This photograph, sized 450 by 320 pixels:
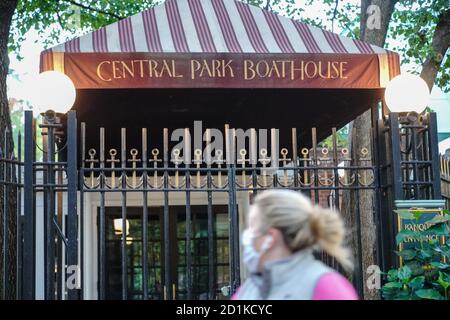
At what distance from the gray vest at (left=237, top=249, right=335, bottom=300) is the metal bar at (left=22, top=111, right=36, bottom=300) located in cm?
399

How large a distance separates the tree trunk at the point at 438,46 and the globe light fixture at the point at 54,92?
6.51 meters

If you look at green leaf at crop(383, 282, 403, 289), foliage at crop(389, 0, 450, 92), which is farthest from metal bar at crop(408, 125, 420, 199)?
foliage at crop(389, 0, 450, 92)

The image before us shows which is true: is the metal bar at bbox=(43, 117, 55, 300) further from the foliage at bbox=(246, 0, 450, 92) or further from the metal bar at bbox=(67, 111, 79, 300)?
the foliage at bbox=(246, 0, 450, 92)

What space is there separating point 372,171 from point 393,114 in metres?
0.63

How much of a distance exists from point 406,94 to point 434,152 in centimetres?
62

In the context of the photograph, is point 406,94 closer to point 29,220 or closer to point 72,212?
point 72,212

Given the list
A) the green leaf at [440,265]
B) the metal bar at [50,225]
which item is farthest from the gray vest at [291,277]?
the metal bar at [50,225]

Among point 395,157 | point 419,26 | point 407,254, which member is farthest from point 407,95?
point 419,26

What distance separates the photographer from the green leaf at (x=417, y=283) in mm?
6078

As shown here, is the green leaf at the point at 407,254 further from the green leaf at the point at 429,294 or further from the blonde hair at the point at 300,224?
the blonde hair at the point at 300,224

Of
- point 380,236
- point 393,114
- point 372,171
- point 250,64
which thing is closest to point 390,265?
point 380,236

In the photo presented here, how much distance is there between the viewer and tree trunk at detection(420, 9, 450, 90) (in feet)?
37.3

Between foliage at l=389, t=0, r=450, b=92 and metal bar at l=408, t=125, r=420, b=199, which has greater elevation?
foliage at l=389, t=0, r=450, b=92
